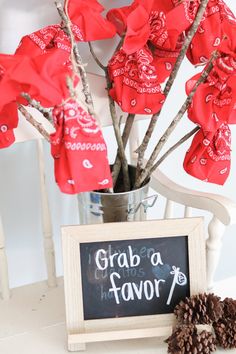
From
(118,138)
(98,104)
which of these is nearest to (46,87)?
(118,138)

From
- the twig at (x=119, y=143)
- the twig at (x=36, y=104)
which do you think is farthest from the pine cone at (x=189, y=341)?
the twig at (x=36, y=104)

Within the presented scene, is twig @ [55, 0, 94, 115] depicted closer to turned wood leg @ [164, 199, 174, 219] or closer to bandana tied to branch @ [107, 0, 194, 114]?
bandana tied to branch @ [107, 0, 194, 114]

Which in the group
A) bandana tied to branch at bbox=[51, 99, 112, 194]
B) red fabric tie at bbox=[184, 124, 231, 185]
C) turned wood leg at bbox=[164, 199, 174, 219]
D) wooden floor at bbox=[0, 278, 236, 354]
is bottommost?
wooden floor at bbox=[0, 278, 236, 354]

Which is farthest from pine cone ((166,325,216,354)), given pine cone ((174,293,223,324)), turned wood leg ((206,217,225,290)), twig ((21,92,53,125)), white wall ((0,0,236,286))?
white wall ((0,0,236,286))

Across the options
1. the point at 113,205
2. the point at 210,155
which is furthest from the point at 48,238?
the point at 210,155

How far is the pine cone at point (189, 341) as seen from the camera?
0.96 metres

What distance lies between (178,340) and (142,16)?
0.51 metres

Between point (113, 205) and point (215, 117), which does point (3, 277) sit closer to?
point (113, 205)

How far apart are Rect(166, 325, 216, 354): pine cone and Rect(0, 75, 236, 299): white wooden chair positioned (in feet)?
0.56

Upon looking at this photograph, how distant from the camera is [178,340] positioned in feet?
3.16

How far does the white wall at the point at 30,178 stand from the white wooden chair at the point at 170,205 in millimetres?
99

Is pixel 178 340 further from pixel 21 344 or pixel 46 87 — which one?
pixel 46 87

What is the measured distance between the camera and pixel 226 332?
100 centimetres

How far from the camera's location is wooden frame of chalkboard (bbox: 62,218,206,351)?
100cm
